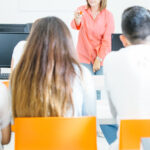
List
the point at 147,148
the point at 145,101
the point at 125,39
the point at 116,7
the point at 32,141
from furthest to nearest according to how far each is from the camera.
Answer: the point at 116,7
the point at 125,39
the point at 145,101
the point at 32,141
the point at 147,148

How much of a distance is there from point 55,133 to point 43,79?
8.6 inches

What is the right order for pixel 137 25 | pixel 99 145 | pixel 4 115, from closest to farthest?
pixel 4 115 → pixel 137 25 → pixel 99 145

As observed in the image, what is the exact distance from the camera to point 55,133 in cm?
92

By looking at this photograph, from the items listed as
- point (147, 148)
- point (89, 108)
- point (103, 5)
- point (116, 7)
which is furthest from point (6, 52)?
point (116, 7)

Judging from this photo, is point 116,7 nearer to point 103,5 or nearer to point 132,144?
point 103,5

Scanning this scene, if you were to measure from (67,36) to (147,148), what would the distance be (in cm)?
57

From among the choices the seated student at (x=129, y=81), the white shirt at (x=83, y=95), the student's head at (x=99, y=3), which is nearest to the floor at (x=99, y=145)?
the seated student at (x=129, y=81)

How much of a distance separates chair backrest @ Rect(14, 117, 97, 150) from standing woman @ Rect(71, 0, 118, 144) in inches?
47.3

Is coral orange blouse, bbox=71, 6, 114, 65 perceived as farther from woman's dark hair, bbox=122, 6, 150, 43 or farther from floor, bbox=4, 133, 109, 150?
woman's dark hair, bbox=122, 6, 150, 43

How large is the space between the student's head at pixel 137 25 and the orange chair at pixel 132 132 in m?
0.45

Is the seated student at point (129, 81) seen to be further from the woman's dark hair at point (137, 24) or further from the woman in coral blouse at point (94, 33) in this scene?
the woman in coral blouse at point (94, 33)

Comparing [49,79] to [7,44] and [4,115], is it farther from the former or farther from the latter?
[7,44]

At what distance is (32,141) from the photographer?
3.07ft

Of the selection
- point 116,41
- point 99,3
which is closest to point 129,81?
point 116,41
